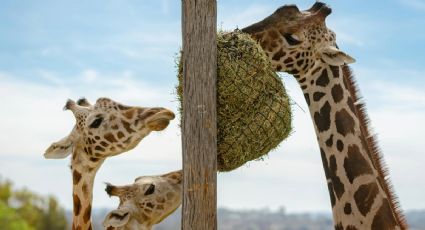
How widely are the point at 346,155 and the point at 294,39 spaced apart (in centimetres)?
99

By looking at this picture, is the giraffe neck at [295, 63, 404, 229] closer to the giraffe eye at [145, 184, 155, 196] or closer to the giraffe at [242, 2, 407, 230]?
the giraffe at [242, 2, 407, 230]

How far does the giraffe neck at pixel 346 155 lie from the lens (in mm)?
5512

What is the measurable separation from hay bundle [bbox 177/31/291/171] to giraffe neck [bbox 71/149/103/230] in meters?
1.34

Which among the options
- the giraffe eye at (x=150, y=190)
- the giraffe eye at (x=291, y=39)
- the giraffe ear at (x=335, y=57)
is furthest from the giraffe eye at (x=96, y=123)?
the giraffe ear at (x=335, y=57)

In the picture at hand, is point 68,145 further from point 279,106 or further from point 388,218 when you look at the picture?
point 388,218

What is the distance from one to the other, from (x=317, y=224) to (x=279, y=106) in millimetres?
183565

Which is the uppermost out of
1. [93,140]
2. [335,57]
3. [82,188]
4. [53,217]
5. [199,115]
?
[53,217]

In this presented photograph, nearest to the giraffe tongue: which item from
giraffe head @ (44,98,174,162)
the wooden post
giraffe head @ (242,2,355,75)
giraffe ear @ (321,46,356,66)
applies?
giraffe head @ (44,98,174,162)

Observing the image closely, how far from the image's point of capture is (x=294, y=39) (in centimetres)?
586

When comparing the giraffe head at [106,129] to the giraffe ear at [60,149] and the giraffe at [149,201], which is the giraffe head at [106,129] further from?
the giraffe at [149,201]

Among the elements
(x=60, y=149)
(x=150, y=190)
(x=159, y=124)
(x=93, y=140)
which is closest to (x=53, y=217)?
(x=60, y=149)

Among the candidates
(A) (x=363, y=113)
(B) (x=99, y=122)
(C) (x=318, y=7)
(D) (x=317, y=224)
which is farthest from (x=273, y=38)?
(D) (x=317, y=224)

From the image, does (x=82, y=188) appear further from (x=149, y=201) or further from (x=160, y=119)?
(x=160, y=119)

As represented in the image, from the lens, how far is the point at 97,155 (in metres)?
6.32
